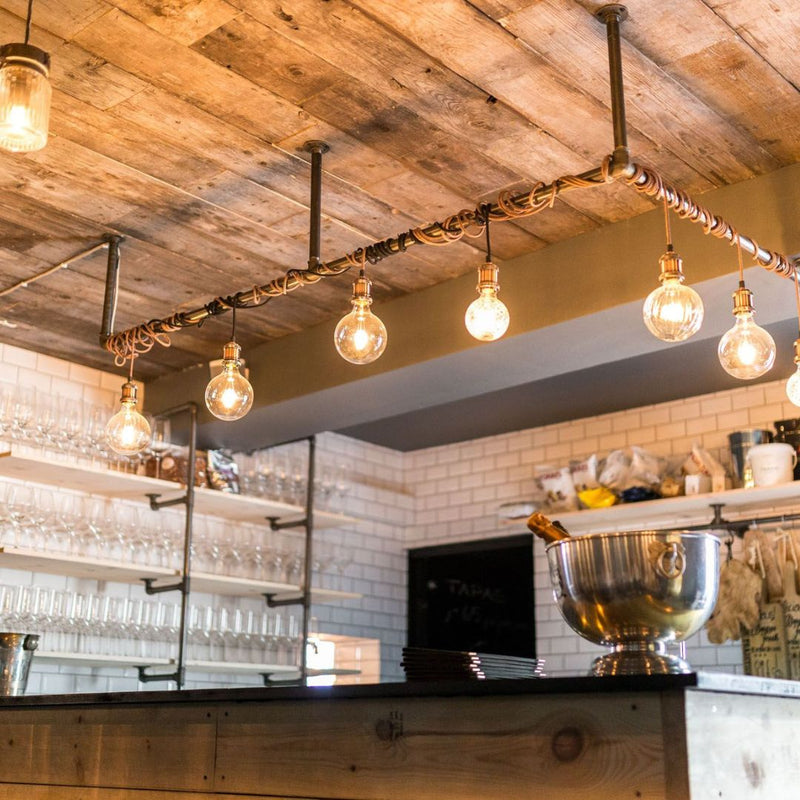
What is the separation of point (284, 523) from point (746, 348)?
3646 mm

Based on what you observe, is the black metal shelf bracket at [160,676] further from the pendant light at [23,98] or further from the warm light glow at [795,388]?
the pendant light at [23,98]

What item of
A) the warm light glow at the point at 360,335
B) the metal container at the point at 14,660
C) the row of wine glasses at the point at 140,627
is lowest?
the metal container at the point at 14,660

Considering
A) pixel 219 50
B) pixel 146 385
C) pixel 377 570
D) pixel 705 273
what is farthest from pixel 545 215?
pixel 377 570

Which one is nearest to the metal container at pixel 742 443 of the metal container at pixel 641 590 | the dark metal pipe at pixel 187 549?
the dark metal pipe at pixel 187 549

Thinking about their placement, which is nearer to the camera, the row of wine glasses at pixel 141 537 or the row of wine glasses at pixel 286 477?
the row of wine glasses at pixel 141 537

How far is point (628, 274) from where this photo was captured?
4113mm

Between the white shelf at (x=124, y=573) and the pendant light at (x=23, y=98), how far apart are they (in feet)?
9.91

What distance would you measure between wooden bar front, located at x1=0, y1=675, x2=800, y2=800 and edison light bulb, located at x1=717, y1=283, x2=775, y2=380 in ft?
→ 4.11

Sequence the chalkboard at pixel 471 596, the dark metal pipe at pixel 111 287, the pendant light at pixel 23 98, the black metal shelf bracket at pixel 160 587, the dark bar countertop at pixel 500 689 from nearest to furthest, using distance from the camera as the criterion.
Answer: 1. the dark bar countertop at pixel 500 689
2. the pendant light at pixel 23 98
3. the dark metal pipe at pixel 111 287
4. the black metal shelf bracket at pixel 160 587
5. the chalkboard at pixel 471 596

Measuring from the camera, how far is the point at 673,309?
9.92ft

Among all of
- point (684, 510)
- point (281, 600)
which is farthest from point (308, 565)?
point (684, 510)

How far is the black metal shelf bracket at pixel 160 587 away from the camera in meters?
5.51

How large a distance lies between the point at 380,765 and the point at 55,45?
2.22 metres

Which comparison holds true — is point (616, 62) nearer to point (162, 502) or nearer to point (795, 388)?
point (795, 388)
